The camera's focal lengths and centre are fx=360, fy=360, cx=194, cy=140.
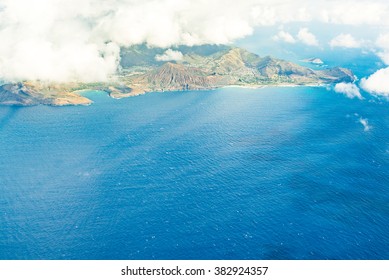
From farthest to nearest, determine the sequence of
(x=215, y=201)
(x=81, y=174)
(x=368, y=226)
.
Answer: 1. (x=81, y=174)
2. (x=215, y=201)
3. (x=368, y=226)

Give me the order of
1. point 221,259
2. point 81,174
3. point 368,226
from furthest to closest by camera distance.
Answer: point 81,174
point 368,226
point 221,259

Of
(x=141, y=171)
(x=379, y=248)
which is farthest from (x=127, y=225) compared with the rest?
(x=379, y=248)

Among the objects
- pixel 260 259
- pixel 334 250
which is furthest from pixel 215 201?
pixel 334 250

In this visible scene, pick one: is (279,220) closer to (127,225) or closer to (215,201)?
(215,201)

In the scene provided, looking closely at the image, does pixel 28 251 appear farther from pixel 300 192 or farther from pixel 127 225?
pixel 300 192

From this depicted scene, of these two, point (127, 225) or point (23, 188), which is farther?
point (23, 188)

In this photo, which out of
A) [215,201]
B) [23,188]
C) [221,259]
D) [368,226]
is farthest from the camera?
[23,188]

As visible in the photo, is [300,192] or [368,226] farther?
[300,192]

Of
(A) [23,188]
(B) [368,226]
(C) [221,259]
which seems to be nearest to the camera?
(C) [221,259]
